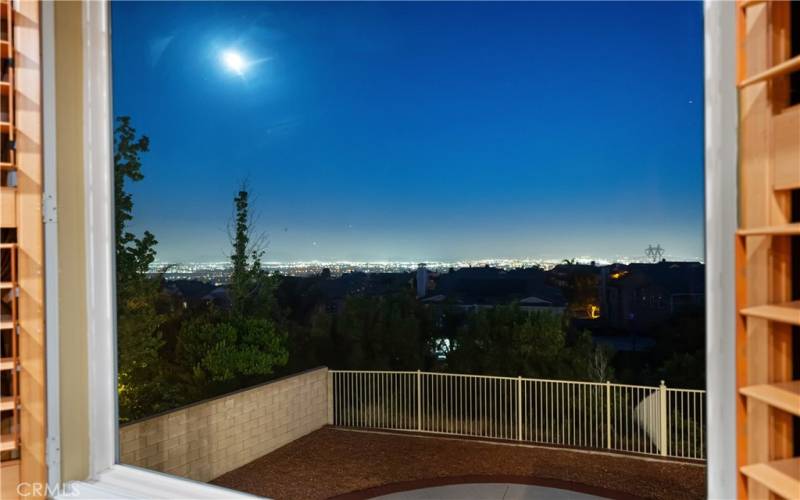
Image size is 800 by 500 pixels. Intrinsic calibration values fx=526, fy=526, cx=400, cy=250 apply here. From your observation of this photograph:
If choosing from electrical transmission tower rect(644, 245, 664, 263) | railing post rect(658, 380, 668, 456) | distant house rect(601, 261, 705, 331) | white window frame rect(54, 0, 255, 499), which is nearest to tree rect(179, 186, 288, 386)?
railing post rect(658, 380, 668, 456)

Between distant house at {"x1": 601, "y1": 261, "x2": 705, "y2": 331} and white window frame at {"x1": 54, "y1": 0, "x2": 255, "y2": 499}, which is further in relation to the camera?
distant house at {"x1": 601, "y1": 261, "x2": 705, "y2": 331}

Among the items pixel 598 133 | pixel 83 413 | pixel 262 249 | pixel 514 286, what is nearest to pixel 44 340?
pixel 83 413

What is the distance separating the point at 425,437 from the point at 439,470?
92 centimetres

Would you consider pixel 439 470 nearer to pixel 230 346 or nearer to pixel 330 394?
pixel 330 394

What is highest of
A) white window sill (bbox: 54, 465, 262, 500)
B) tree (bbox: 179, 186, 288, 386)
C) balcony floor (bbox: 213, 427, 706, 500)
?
white window sill (bbox: 54, 465, 262, 500)

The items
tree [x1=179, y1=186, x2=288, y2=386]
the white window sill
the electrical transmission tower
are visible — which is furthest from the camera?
the electrical transmission tower

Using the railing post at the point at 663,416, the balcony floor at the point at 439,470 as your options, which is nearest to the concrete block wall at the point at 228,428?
the balcony floor at the point at 439,470

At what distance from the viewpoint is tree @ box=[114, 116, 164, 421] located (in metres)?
4.67

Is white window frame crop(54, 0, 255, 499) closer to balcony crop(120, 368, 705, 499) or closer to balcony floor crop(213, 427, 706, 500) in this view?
balcony crop(120, 368, 705, 499)

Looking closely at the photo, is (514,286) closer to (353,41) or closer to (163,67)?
(353,41)

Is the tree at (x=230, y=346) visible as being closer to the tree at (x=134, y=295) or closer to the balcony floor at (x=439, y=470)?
the tree at (x=134, y=295)

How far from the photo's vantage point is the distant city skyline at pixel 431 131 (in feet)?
26.9

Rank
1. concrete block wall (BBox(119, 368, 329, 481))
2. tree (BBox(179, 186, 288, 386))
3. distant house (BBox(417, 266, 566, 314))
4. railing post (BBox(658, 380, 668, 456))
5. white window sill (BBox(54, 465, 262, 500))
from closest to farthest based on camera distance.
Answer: white window sill (BBox(54, 465, 262, 500)), concrete block wall (BBox(119, 368, 329, 481)), railing post (BBox(658, 380, 668, 456)), tree (BBox(179, 186, 288, 386)), distant house (BBox(417, 266, 566, 314))

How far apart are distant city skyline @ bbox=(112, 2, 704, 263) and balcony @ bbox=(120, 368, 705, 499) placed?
2660mm
